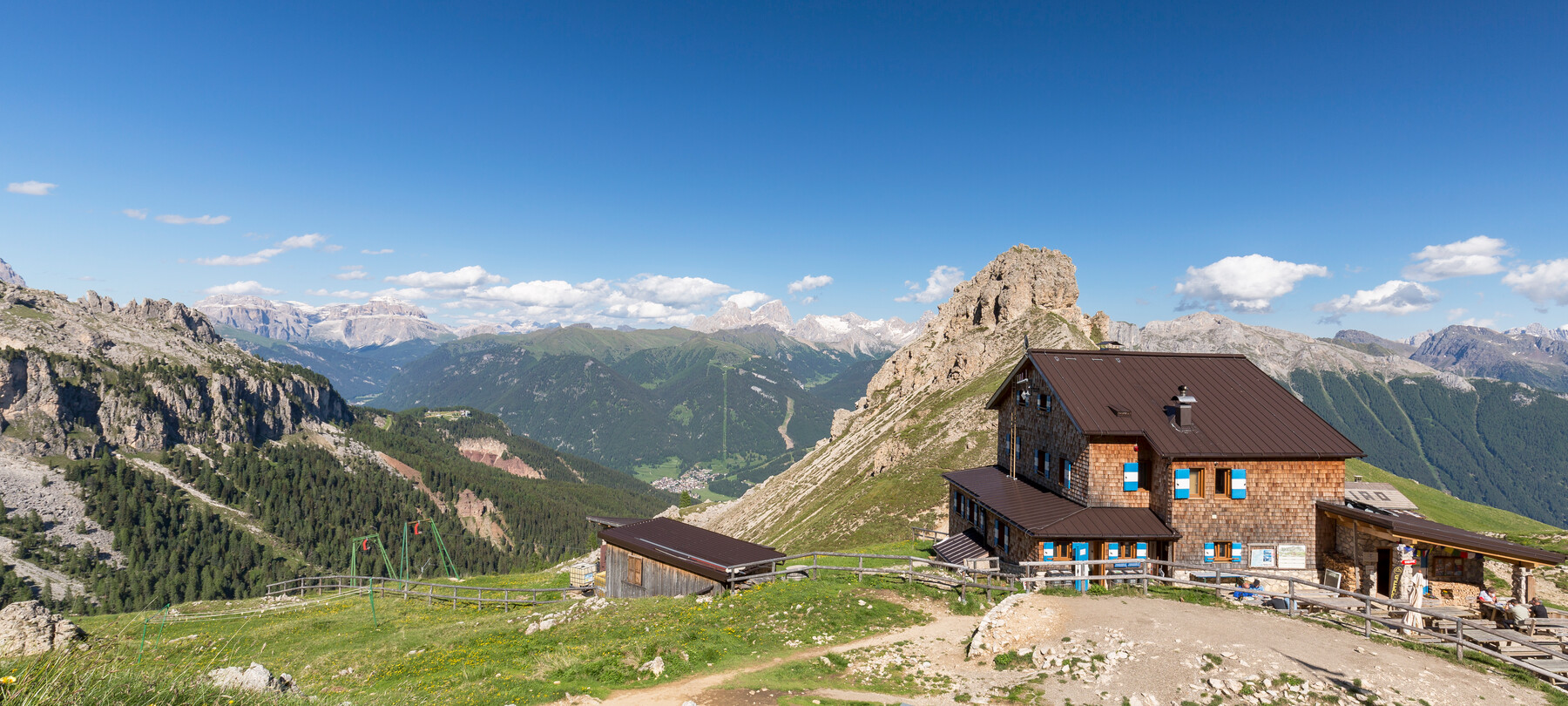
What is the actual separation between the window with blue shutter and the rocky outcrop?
166 feet

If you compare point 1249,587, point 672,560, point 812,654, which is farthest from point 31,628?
point 1249,587

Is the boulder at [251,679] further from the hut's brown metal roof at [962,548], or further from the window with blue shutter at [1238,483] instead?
the window with blue shutter at [1238,483]

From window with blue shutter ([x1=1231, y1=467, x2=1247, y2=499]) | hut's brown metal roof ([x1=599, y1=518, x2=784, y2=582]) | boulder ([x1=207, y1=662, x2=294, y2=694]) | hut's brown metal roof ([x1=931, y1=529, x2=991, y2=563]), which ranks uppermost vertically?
window with blue shutter ([x1=1231, y1=467, x2=1247, y2=499])

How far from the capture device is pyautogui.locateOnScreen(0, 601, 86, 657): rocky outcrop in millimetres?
22672

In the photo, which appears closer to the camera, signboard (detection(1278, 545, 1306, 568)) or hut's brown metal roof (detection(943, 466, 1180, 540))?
hut's brown metal roof (detection(943, 466, 1180, 540))

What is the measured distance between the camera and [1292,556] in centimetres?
3222

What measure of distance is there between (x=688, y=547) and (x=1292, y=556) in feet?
107

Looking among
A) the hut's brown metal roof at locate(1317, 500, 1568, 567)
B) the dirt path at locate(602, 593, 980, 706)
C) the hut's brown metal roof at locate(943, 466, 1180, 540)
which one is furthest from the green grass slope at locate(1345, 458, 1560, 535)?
the dirt path at locate(602, 593, 980, 706)

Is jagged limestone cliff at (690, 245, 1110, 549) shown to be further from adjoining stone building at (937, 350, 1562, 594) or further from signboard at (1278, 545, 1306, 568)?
signboard at (1278, 545, 1306, 568)

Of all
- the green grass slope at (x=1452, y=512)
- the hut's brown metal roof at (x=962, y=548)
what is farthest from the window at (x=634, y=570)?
the green grass slope at (x=1452, y=512)

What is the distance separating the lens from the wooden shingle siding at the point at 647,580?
112 ft

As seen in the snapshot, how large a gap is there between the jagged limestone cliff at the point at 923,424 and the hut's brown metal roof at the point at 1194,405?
25.0 m

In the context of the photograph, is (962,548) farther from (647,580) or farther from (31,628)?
(31,628)

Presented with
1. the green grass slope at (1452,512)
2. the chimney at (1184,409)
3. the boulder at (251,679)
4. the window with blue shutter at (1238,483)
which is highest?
the chimney at (1184,409)
